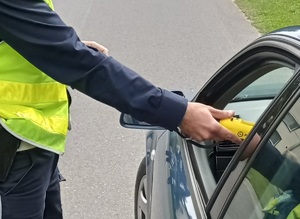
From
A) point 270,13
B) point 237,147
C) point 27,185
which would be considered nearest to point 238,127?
point 237,147

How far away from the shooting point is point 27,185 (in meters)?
2.50

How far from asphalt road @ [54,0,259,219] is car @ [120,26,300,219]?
1496 millimetres

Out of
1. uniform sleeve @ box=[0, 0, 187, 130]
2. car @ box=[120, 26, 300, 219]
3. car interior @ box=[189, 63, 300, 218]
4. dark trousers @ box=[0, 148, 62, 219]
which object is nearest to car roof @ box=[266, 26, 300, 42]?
car @ box=[120, 26, 300, 219]

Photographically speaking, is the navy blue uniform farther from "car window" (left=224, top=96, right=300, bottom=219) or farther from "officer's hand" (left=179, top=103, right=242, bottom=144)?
"car window" (left=224, top=96, right=300, bottom=219)

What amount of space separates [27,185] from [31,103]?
340 millimetres

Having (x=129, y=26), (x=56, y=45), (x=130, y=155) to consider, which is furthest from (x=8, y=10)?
(x=129, y=26)

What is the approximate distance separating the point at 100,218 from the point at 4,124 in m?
2.03

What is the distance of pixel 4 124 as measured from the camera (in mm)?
2359

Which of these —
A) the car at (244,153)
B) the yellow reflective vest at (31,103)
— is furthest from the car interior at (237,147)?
the yellow reflective vest at (31,103)

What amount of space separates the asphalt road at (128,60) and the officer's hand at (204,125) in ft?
7.42

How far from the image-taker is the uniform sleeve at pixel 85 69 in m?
2.05

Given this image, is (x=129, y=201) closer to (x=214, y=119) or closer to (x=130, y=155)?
(x=130, y=155)

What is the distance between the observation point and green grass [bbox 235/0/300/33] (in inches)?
366

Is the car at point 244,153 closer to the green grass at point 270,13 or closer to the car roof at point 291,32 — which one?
the car roof at point 291,32
